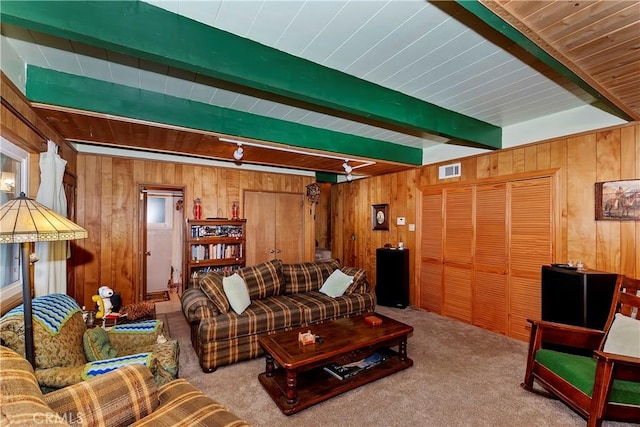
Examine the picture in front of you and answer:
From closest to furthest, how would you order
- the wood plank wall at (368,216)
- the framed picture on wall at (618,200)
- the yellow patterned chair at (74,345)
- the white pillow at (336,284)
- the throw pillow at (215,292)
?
the yellow patterned chair at (74,345) < the framed picture on wall at (618,200) < the throw pillow at (215,292) < the white pillow at (336,284) < the wood plank wall at (368,216)

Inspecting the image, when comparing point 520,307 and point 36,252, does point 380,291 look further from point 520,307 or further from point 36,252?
point 36,252

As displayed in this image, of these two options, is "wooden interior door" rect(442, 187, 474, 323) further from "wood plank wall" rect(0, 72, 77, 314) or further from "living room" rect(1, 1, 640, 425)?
"wood plank wall" rect(0, 72, 77, 314)

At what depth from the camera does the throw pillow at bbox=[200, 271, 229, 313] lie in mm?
3016

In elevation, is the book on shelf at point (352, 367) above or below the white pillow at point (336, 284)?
below

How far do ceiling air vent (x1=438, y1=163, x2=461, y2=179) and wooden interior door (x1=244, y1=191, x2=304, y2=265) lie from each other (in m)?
2.69

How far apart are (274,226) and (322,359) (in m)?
3.56

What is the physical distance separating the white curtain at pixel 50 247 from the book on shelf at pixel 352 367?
2.64 metres

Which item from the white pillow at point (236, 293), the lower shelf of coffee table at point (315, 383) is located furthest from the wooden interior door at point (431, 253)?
the white pillow at point (236, 293)

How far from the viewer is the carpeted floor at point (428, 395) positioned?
209 cm

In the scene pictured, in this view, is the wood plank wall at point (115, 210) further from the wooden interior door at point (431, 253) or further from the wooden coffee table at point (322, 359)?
the wooden interior door at point (431, 253)

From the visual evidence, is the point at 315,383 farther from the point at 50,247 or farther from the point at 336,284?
the point at 50,247

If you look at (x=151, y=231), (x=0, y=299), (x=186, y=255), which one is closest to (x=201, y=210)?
(x=186, y=255)

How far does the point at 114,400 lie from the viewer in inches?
51.7

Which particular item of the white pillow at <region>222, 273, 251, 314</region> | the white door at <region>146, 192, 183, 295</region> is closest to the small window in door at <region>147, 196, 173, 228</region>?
the white door at <region>146, 192, 183, 295</region>
